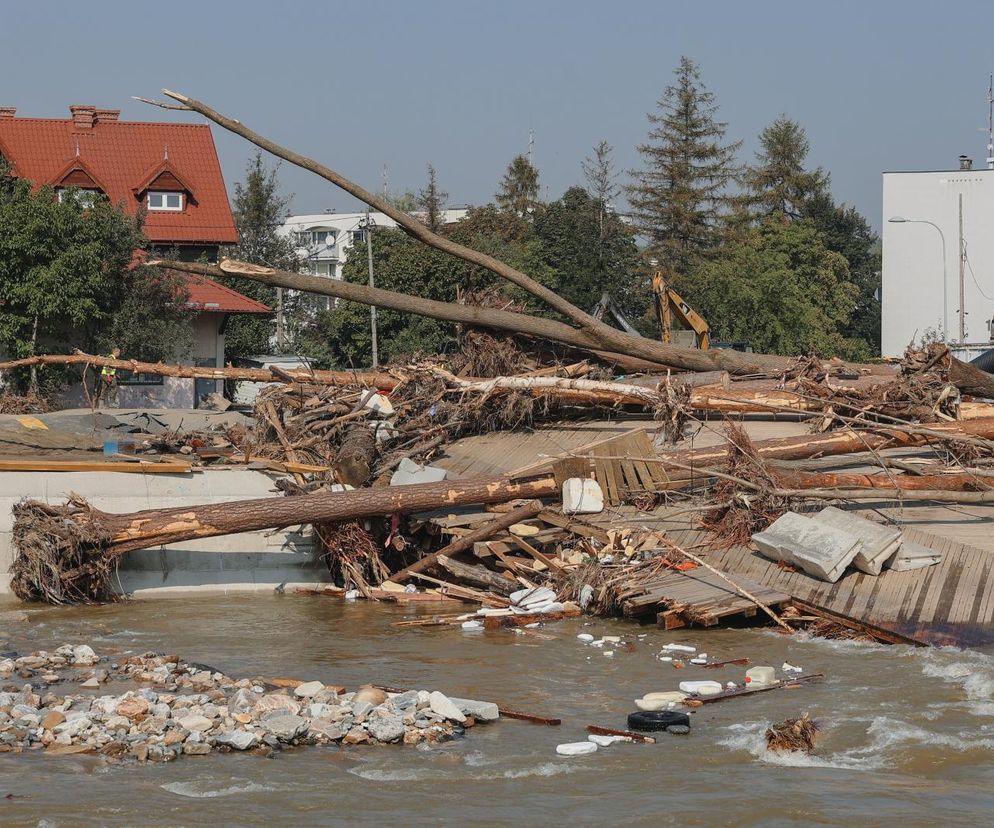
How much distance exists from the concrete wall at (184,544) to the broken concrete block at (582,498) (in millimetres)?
3257

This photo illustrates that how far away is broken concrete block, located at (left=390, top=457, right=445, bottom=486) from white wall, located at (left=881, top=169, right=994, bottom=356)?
39064 mm

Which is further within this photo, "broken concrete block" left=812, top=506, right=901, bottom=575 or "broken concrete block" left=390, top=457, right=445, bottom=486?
"broken concrete block" left=390, top=457, right=445, bottom=486

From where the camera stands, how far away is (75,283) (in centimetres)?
2866

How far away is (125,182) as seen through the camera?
36.9 metres

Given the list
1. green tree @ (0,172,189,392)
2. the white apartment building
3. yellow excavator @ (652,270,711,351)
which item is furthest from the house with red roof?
the white apartment building

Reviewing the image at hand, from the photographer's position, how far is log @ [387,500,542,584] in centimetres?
1508

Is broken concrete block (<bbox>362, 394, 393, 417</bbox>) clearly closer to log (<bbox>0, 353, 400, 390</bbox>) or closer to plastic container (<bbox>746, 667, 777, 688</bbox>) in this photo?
log (<bbox>0, 353, 400, 390</bbox>)

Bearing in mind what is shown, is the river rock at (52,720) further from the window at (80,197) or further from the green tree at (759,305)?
the green tree at (759,305)

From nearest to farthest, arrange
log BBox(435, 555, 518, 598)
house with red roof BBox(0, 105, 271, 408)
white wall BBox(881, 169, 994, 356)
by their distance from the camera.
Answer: log BBox(435, 555, 518, 598) → house with red roof BBox(0, 105, 271, 408) → white wall BBox(881, 169, 994, 356)

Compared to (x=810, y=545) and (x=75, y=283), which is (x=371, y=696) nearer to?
(x=810, y=545)

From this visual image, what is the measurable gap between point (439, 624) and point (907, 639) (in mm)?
4726

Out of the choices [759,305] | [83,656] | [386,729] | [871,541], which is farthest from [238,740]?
[759,305]

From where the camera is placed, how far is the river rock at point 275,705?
9.68 m

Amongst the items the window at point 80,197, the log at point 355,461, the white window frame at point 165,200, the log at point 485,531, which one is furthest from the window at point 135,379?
the log at point 485,531
